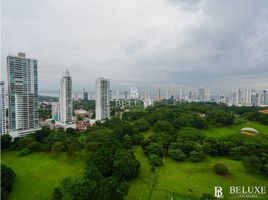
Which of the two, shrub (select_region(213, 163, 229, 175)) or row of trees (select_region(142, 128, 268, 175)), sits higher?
row of trees (select_region(142, 128, 268, 175))

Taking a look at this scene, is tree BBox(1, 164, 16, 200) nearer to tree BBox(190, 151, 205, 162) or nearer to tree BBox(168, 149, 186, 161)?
tree BBox(168, 149, 186, 161)

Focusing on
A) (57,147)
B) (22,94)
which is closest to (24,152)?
(57,147)

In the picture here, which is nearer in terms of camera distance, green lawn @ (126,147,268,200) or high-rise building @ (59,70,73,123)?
green lawn @ (126,147,268,200)

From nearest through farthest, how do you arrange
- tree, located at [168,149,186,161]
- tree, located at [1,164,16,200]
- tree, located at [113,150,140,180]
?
tree, located at [1,164,16,200], tree, located at [113,150,140,180], tree, located at [168,149,186,161]

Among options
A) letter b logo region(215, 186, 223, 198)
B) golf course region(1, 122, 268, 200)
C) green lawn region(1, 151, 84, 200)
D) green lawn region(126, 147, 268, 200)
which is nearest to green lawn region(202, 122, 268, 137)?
golf course region(1, 122, 268, 200)

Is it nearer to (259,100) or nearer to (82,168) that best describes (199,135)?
(82,168)

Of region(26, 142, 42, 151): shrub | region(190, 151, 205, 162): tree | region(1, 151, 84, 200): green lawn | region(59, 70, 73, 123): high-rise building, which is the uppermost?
region(59, 70, 73, 123): high-rise building

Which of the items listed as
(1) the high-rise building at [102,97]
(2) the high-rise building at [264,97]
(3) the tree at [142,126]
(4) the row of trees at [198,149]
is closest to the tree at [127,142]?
(4) the row of trees at [198,149]

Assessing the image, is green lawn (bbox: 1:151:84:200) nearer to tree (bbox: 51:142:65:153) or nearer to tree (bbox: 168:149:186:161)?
tree (bbox: 51:142:65:153)

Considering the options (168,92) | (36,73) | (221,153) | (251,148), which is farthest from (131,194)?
(168,92)

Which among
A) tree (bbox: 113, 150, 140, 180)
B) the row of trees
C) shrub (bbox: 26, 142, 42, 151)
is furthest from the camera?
shrub (bbox: 26, 142, 42, 151)
